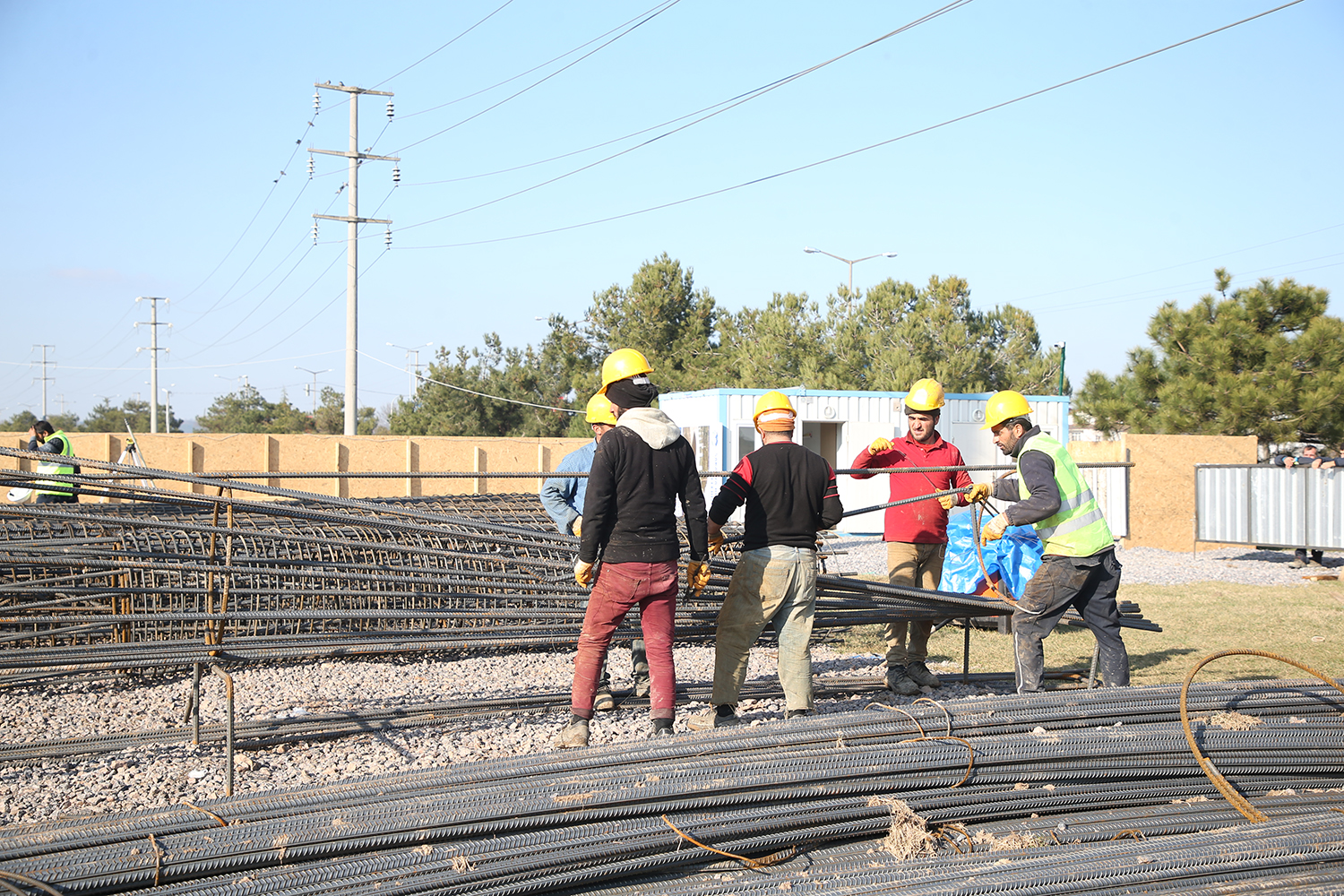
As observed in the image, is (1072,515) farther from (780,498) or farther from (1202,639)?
(1202,639)

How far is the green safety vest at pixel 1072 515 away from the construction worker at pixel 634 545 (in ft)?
6.63

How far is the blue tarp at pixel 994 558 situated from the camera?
8328 mm

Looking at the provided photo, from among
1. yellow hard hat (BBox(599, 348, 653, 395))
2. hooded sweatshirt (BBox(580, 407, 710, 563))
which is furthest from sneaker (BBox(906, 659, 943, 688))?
yellow hard hat (BBox(599, 348, 653, 395))

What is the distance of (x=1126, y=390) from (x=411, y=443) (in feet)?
55.5

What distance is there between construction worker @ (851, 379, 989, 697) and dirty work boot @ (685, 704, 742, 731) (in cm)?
150

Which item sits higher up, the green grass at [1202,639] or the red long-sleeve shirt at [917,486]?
the red long-sleeve shirt at [917,486]

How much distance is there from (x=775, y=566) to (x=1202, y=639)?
5.62 metres

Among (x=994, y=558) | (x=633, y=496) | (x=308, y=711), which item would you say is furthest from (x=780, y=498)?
(x=994, y=558)

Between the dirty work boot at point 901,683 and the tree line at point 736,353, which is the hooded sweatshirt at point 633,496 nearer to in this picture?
the dirty work boot at point 901,683

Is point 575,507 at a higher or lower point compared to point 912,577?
higher

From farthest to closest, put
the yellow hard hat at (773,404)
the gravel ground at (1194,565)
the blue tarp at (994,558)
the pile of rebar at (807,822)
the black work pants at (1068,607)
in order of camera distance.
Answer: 1. the gravel ground at (1194,565)
2. the blue tarp at (994,558)
3. the black work pants at (1068,607)
4. the yellow hard hat at (773,404)
5. the pile of rebar at (807,822)

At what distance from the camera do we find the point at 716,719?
16.2 feet

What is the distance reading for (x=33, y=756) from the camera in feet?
15.2

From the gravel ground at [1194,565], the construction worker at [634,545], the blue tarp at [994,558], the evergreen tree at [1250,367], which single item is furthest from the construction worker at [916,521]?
the evergreen tree at [1250,367]
